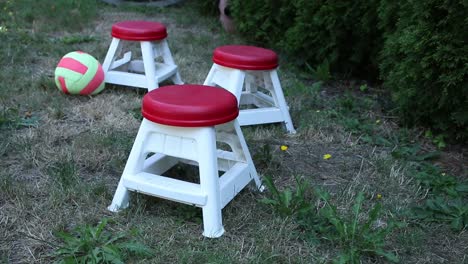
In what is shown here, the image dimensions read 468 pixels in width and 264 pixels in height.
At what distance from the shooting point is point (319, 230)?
2.26m

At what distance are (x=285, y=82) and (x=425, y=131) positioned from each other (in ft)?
4.20

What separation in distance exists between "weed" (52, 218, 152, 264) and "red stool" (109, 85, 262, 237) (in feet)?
0.83

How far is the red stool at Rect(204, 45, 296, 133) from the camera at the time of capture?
3.13 m

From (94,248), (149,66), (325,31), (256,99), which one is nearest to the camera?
(94,248)

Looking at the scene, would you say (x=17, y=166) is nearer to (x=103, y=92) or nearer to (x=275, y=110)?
(x=103, y=92)

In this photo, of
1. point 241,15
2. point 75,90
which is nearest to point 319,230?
point 75,90

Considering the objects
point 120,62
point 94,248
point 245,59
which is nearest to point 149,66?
point 120,62

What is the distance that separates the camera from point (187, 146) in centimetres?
224

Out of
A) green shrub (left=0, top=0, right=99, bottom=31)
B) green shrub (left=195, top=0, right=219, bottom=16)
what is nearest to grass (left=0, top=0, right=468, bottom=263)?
green shrub (left=0, top=0, right=99, bottom=31)

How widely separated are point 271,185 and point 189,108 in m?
0.56

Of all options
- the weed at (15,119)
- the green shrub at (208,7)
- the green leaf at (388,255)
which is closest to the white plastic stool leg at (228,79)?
the weed at (15,119)

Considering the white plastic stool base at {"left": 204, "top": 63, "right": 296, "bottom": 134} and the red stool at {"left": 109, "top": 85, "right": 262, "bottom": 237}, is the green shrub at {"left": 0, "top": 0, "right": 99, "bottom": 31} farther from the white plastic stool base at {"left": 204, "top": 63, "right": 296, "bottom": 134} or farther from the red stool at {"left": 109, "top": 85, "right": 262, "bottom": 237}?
the red stool at {"left": 109, "top": 85, "right": 262, "bottom": 237}

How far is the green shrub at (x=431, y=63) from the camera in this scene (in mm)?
2900

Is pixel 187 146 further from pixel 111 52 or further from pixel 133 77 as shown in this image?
pixel 111 52
